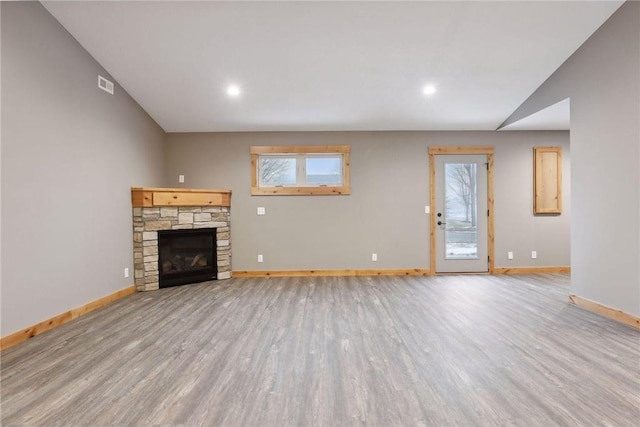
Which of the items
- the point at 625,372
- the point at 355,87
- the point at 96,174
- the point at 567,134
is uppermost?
the point at 355,87

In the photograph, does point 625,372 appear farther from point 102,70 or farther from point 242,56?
point 102,70

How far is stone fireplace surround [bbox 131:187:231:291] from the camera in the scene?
4426mm

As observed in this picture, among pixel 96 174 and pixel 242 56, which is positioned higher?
pixel 242 56

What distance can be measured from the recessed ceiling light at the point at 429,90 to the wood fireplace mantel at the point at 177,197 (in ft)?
11.6

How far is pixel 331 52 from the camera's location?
3520 mm

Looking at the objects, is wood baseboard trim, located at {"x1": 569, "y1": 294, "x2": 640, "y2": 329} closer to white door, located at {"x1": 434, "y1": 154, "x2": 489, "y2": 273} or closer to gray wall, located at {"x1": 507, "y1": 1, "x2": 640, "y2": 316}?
gray wall, located at {"x1": 507, "y1": 1, "x2": 640, "y2": 316}

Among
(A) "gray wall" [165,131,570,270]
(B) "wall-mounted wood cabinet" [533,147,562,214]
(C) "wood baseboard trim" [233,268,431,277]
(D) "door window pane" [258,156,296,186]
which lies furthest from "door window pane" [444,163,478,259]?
(D) "door window pane" [258,156,296,186]

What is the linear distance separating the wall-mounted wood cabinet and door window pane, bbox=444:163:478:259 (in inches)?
43.6

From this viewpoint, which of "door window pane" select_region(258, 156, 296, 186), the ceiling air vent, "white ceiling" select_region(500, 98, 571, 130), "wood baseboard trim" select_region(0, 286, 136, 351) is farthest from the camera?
"door window pane" select_region(258, 156, 296, 186)

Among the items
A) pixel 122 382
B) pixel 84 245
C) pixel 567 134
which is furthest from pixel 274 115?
pixel 567 134

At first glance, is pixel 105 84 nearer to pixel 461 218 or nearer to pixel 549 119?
pixel 461 218

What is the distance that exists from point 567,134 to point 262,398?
258 inches

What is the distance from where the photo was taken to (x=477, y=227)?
5.38m

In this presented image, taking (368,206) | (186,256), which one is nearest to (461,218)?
(368,206)
